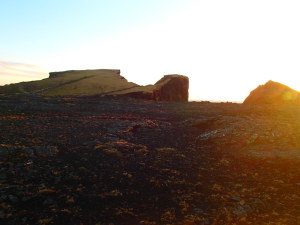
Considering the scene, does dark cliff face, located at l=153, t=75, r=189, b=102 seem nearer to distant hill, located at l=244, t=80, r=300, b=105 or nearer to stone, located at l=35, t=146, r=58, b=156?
distant hill, located at l=244, t=80, r=300, b=105

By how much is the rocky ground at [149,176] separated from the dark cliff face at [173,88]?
66610 millimetres

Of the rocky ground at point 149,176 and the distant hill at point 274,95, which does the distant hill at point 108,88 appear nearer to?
the distant hill at point 274,95

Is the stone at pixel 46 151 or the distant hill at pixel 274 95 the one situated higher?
the distant hill at pixel 274 95

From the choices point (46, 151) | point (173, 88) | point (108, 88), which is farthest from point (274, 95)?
point (46, 151)

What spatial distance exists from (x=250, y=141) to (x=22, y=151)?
18261mm

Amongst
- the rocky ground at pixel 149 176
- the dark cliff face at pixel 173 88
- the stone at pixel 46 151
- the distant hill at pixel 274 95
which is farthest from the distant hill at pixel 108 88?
the stone at pixel 46 151

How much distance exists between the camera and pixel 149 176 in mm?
15328

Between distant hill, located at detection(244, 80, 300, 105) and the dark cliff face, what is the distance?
3216cm

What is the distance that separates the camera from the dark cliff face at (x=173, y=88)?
95.9 m

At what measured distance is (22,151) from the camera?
58.9 feet

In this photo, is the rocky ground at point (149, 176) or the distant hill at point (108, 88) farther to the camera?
the distant hill at point (108, 88)

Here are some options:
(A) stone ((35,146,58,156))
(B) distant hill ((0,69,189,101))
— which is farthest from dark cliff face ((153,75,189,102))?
(A) stone ((35,146,58,156))

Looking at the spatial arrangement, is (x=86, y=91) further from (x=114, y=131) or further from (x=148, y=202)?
(x=148, y=202)

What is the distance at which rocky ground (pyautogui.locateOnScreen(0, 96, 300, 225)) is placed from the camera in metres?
10.9
